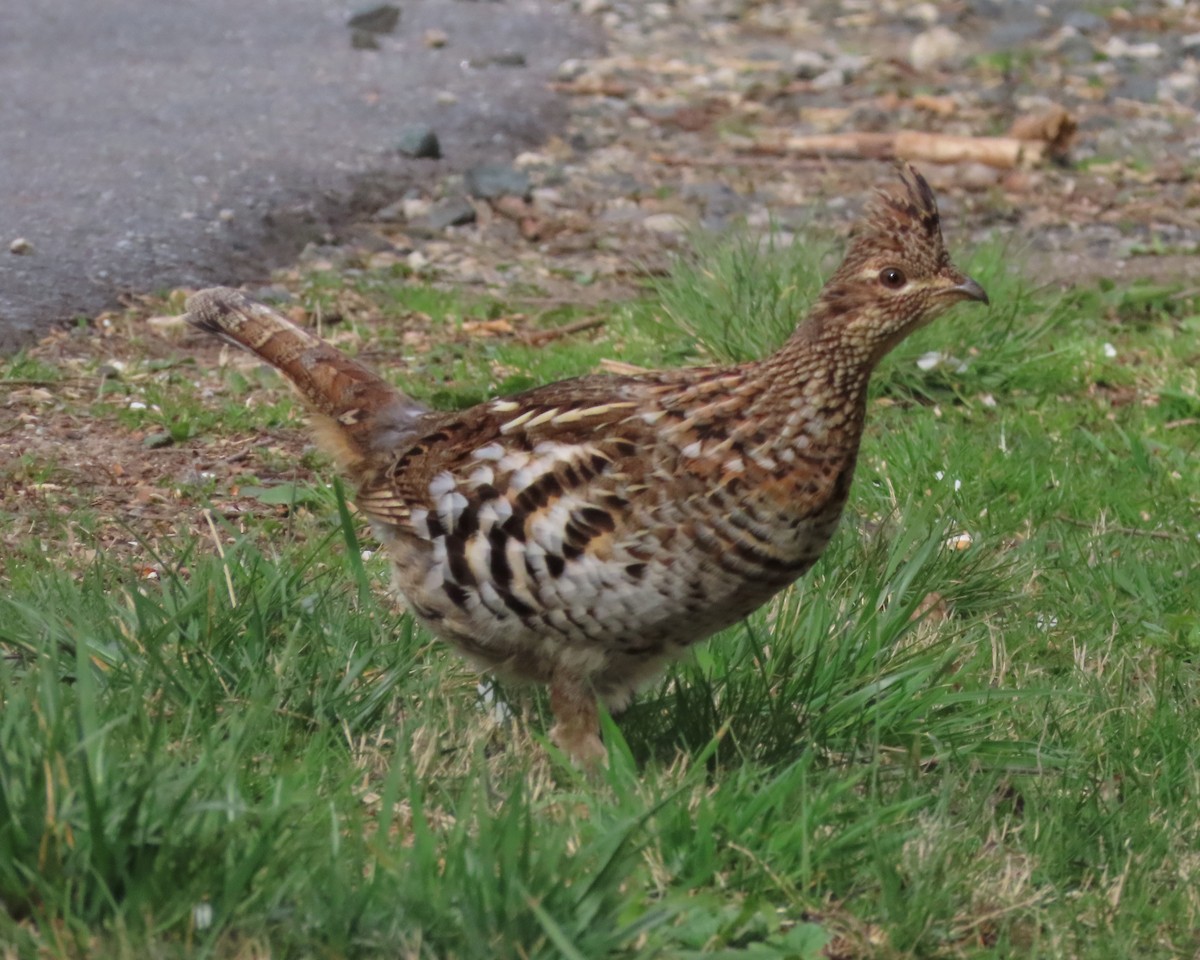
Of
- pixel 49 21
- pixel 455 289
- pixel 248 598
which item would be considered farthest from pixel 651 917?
pixel 49 21

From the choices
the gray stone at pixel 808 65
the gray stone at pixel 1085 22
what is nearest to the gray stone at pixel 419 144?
the gray stone at pixel 808 65

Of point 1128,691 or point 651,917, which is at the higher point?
point 651,917

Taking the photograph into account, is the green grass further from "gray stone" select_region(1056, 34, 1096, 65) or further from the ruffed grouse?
"gray stone" select_region(1056, 34, 1096, 65)

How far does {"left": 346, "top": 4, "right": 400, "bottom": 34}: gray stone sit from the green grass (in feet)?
21.0

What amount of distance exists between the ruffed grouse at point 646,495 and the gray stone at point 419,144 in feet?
18.6

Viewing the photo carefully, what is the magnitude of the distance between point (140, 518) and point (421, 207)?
12.8 feet

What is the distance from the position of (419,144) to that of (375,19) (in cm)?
322

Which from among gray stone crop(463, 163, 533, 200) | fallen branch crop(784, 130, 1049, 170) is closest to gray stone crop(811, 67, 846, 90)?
fallen branch crop(784, 130, 1049, 170)

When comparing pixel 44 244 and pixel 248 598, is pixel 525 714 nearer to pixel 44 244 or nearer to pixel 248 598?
pixel 248 598

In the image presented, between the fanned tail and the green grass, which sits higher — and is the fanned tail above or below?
above

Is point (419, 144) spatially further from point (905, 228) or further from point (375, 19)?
point (905, 228)

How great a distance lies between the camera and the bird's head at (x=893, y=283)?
4016 millimetres

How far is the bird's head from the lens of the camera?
4.02 m

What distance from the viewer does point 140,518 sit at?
18.2ft
